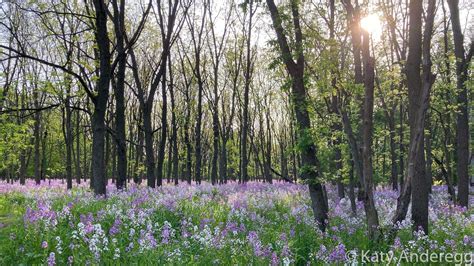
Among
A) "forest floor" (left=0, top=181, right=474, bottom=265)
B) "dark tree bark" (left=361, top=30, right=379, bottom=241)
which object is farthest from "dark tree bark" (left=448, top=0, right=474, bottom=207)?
"dark tree bark" (left=361, top=30, right=379, bottom=241)

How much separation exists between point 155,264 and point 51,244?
6.83ft

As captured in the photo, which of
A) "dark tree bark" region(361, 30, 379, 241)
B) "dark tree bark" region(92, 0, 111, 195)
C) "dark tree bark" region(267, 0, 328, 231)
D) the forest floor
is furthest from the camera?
"dark tree bark" region(92, 0, 111, 195)

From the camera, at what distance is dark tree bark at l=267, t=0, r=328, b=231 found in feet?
29.4

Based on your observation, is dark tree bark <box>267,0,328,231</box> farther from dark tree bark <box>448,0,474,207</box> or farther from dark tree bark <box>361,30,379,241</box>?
dark tree bark <box>448,0,474,207</box>

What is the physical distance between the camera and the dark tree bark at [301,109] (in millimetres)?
8953

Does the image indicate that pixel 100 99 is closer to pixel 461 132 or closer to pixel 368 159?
pixel 368 159

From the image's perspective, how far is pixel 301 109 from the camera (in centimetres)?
898

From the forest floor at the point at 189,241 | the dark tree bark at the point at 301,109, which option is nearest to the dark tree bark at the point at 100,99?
the forest floor at the point at 189,241

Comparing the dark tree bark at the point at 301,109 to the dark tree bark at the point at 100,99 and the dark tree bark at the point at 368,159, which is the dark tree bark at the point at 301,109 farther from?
the dark tree bark at the point at 100,99

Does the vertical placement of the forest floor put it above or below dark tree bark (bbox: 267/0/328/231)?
below

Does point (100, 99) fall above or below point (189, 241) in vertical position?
above

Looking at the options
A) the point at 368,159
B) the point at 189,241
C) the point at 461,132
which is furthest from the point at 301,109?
the point at 461,132

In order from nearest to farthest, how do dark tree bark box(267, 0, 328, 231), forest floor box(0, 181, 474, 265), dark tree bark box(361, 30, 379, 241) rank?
forest floor box(0, 181, 474, 265), dark tree bark box(361, 30, 379, 241), dark tree bark box(267, 0, 328, 231)

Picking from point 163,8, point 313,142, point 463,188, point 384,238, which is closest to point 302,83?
point 313,142
